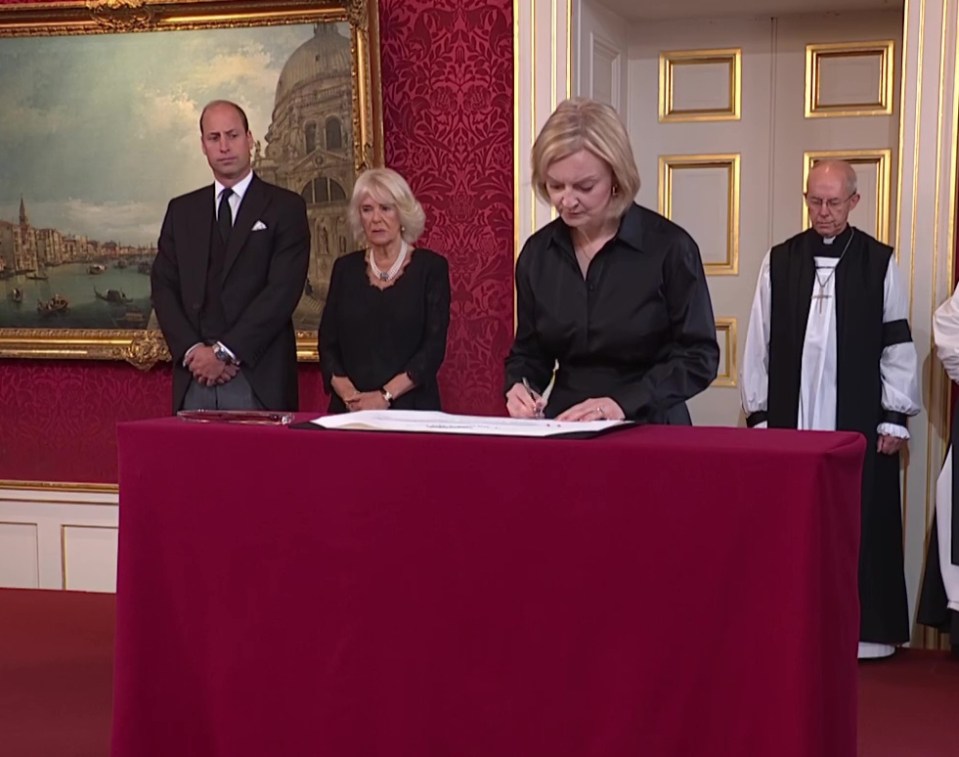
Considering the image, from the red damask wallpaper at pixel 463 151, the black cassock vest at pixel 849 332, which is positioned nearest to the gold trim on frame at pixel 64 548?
the red damask wallpaper at pixel 463 151

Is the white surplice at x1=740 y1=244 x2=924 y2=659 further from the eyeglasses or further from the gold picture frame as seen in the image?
the gold picture frame

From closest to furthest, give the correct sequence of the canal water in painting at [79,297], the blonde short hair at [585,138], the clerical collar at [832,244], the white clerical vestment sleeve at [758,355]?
the blonde short hair at [585,138] < the clerical collar at [832,244] < the white clerical vestment sleeve at [758,355] < the canal water in painting at [79,297]

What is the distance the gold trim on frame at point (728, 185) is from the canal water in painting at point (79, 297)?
238 centimetres

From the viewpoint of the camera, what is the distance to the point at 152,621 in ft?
8.86

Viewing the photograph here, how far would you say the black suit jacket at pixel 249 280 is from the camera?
4715 mm

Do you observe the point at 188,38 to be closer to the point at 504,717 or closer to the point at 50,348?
the point at 50,348

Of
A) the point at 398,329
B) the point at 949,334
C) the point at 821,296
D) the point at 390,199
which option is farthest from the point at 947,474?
the point at 390,199

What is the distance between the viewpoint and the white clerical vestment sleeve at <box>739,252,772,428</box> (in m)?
5.11

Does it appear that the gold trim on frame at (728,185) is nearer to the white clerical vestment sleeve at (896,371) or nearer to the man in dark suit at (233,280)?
the white clerical vestment sleeve at (896,371)

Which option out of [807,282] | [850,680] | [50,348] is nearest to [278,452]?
[850,680]

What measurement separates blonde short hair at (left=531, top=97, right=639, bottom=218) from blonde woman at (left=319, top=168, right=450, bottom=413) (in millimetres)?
1809

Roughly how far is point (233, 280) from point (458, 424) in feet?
7.71

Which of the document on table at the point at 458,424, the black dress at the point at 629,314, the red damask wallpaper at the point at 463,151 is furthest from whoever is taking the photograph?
the red damask wallpaper at the point at 463,151

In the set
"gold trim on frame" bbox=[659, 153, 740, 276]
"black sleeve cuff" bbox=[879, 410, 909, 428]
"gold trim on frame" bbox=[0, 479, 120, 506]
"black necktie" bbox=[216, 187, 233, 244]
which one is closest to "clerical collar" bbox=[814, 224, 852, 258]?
"black sleeve cuff" bbox=[879, 410, 909, 428]
